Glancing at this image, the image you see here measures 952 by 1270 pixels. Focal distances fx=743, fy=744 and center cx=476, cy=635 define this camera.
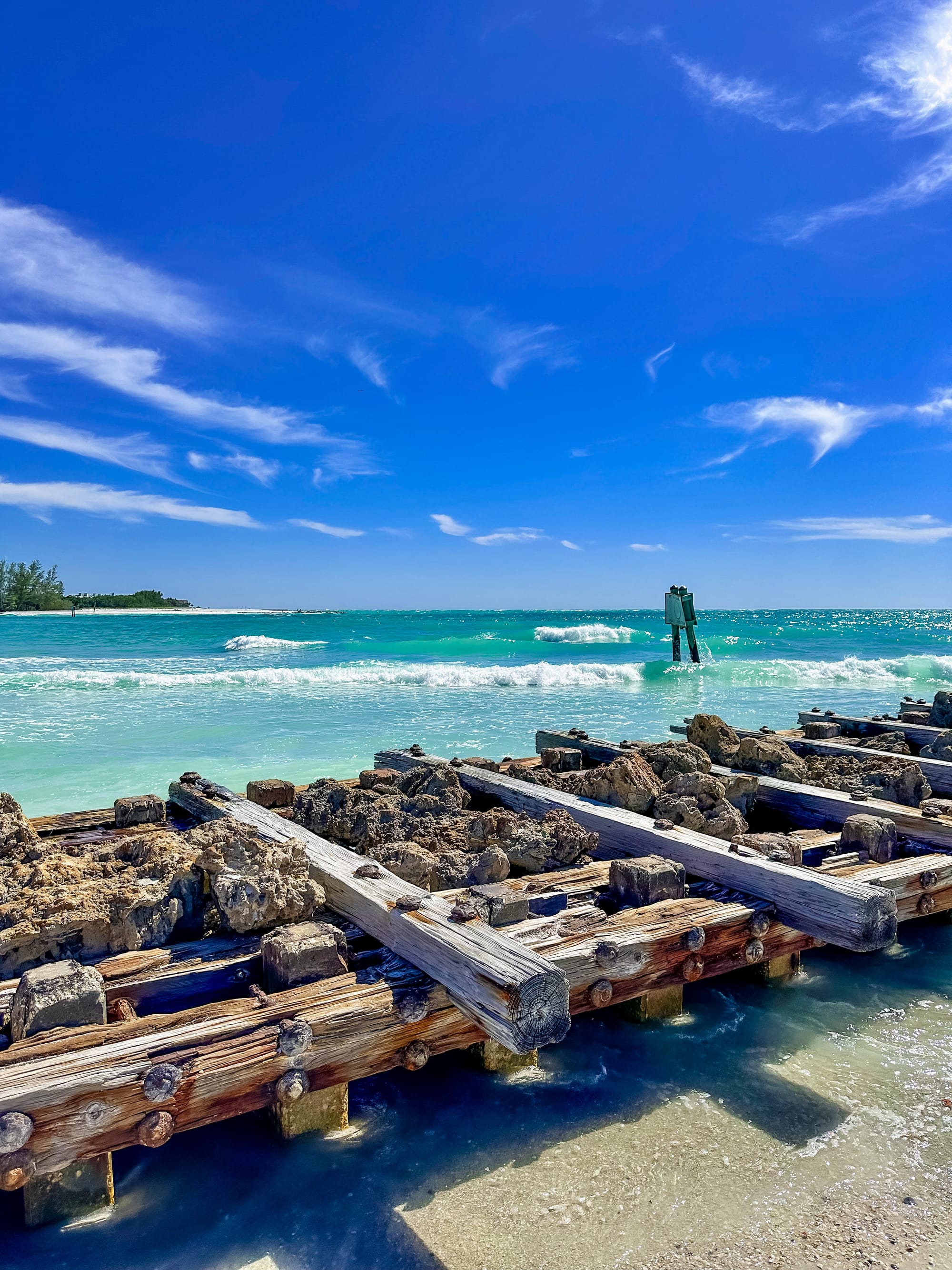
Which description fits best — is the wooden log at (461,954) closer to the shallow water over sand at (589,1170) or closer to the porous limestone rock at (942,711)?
the shallow water over sand at (589,1170)

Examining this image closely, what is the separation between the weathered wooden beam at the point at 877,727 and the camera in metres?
7.78

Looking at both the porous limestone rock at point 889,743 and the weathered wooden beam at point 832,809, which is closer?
the weathered wooden beam at point 832,809

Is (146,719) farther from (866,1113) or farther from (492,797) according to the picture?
(866,1113)

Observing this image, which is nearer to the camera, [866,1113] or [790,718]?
[866,1113]


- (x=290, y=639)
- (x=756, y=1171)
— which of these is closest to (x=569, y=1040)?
(x=756, y=1171)

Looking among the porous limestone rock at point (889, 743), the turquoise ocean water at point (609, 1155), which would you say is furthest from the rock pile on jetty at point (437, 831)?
the porous limestone rock at point (889, 743)

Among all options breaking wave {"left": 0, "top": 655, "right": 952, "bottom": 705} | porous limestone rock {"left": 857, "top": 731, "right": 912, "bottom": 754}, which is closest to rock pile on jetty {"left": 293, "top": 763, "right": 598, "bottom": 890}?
porous limestone rock {"left": 857, "top": 731, "right": 912, "bottom": 754}

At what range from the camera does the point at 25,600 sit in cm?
10469

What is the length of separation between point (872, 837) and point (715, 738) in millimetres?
2588

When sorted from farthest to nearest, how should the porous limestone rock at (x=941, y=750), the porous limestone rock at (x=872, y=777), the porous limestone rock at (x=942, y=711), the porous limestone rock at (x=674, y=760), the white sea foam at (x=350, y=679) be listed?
the white sea foam at (x=350, y=679), the porous limestone rock at (x=942, y=711), the porous limestone rock at (x=941, y=750), the porous limestone rock at (x=674, y=760), the porous limestone rock at (x=872, y=777)

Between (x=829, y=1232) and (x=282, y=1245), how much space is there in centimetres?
174

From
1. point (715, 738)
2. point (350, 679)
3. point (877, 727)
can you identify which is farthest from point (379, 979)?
point (350, 679)

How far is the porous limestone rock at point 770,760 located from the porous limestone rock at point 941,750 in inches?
55.7

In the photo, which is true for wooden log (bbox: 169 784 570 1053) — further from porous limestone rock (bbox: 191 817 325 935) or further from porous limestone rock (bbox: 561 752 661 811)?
porous limestone rock (bbox: 561 752 661 811)
